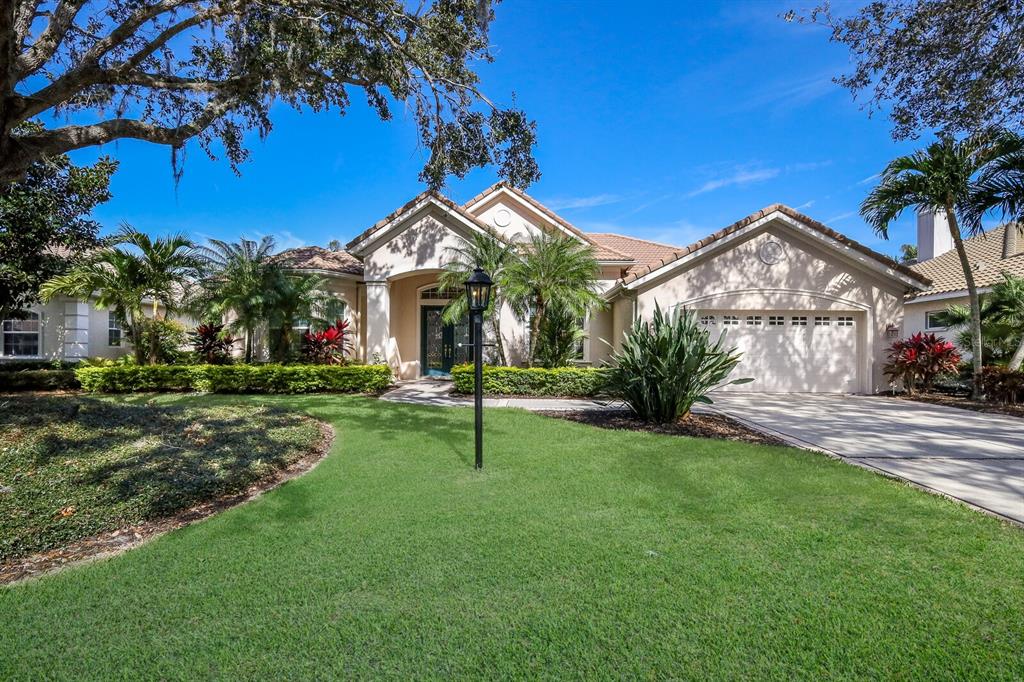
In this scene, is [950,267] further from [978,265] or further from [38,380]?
[38,380]

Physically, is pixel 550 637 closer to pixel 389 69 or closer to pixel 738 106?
pixel 389 69

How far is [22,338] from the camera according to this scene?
1634 cm

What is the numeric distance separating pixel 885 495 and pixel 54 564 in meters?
7.42

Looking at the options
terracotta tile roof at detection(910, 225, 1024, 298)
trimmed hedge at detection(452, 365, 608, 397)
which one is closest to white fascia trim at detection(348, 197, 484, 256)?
trimmed hedge at detection(452, 365, 608, 397)

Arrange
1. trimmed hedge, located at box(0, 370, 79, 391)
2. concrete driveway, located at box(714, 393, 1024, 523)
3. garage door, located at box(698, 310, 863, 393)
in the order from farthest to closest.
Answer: trimmed hedge, located at box(0, 370, 79, 391) < garage door, located at box(698, 310, 863, 393) < concrete driveway, located at box(714, 393, 1024, 523)

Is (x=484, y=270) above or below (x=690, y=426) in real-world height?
above

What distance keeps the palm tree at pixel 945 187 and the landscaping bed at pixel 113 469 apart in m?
14.9

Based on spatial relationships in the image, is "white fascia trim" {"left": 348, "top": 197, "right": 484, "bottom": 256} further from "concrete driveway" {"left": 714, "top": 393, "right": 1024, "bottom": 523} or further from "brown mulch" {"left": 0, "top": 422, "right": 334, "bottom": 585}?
"brown mulch" {"left": 0, "top": 422, "right": 334, "bottom": 585}

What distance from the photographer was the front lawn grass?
4.06m

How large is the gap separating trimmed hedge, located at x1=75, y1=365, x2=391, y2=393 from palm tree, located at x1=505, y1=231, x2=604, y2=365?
16.5ft

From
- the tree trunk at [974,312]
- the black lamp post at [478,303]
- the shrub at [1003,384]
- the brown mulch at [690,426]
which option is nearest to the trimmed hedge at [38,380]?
the brown mulch at [690,426]

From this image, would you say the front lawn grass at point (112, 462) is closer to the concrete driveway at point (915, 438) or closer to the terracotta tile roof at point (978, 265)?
the concrete driveway at point (915, 438)

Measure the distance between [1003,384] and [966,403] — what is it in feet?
3.23

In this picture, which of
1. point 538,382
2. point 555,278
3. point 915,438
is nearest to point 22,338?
point 538,382
